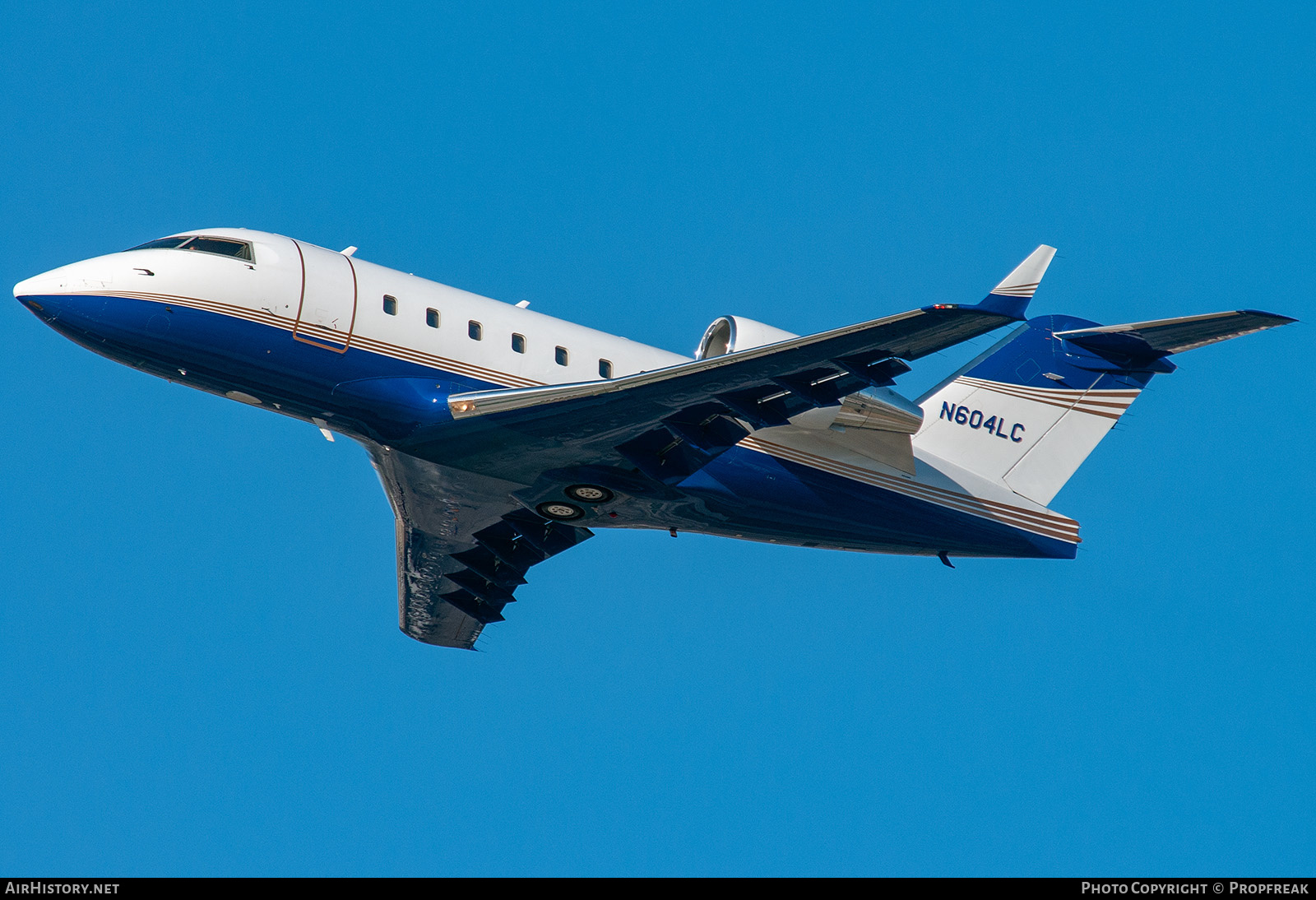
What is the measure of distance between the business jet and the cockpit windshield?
0.04 meters

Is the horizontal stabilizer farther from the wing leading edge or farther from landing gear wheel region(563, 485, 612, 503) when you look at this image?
the wing leading edge

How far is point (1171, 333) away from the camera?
18578 mm

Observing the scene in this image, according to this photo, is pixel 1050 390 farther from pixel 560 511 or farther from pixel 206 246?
pixel 206 246

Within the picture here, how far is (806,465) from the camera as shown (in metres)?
20.1

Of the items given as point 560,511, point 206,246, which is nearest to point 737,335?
point 560,511

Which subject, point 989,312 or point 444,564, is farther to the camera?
point 444,564

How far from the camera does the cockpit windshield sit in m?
18.3

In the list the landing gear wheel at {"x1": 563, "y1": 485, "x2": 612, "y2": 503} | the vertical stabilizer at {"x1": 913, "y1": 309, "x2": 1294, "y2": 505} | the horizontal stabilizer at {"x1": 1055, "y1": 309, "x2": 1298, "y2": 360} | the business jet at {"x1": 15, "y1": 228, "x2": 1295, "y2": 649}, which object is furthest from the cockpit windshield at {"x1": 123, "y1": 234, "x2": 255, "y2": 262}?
the horizontal stabilizer at {"x1": 1055, "y1": 309, "x2": 1298, "y2": 360}

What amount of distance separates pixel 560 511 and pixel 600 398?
367 cm

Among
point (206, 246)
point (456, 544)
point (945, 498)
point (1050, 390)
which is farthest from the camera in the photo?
point (1050, 390)

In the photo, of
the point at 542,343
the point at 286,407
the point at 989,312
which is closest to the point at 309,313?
the point at 286,407
